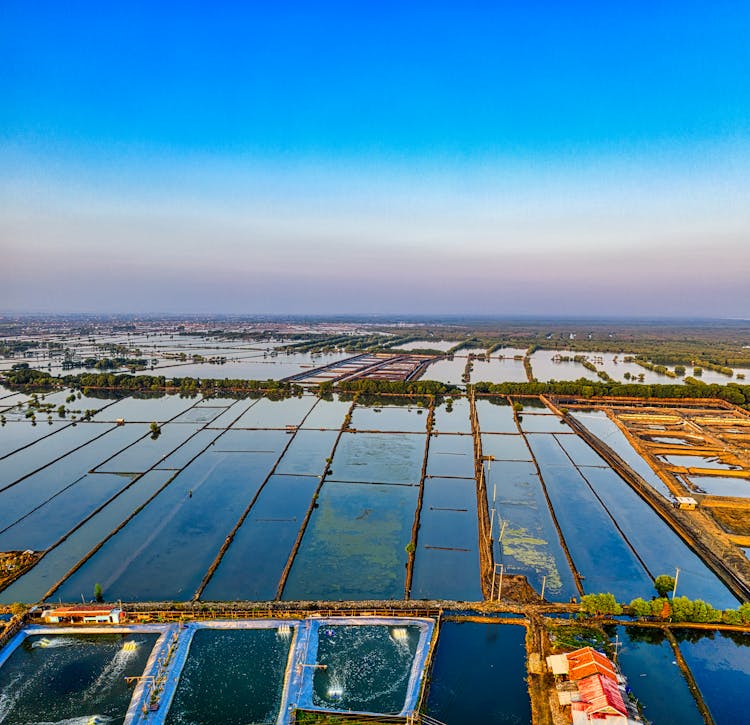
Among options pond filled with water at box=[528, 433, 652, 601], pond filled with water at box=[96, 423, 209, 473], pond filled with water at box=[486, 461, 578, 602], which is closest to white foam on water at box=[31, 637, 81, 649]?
pond filled with water at box=[96, 423, 209, 473]

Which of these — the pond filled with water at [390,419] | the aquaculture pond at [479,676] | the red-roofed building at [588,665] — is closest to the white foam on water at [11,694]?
the aquaculture pond at [479,676]

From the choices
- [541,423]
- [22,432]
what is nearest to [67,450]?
[22,432]

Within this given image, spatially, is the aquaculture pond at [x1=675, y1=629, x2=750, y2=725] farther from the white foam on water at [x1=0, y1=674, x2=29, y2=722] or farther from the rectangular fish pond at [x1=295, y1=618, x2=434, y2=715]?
the white foam on water at [x1=0, y1=674, x2=29, y2=722]

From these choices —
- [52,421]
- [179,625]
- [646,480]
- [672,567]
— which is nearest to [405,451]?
[646,480]

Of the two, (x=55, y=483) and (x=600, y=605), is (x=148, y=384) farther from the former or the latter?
(x=600, y=605)

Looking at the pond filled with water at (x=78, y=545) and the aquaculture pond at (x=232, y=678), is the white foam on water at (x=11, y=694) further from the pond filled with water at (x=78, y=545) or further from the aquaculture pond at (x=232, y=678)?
the aquaculture pond at (x=232, y=678)

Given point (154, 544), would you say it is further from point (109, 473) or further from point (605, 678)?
point (605, 678)

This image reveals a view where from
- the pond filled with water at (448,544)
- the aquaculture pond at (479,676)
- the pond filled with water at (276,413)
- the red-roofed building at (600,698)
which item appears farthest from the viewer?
the pond filled with water at (276,413)
